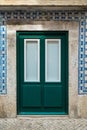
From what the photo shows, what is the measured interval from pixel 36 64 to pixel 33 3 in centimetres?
135

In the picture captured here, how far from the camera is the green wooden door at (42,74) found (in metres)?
8.84

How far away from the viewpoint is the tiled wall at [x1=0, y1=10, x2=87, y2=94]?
8594 mm

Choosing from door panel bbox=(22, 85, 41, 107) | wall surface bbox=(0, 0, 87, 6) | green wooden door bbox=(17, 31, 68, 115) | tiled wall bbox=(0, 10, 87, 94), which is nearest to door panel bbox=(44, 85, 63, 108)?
green wooden door bbox=(17, 31, 68, 115)

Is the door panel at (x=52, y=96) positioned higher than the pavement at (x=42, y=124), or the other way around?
the door panel at (x=52, y=96)

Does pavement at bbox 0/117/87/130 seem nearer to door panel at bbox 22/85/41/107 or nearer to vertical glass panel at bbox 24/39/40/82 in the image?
door panel at bbox 22/85/41/107

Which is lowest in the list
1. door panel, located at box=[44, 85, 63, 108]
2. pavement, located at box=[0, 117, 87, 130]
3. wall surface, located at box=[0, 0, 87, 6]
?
pavement, located at box=[0, 117, 87, 130]

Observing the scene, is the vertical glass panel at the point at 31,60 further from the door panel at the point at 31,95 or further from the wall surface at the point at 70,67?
the wall surface at the point at 70,67

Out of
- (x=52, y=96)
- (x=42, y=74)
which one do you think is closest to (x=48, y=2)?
(x=42, y=74)

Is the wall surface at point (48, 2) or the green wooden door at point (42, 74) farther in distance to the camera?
the green wooden door at point (42, 74)

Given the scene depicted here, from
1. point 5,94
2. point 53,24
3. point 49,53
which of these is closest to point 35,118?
point 5,94

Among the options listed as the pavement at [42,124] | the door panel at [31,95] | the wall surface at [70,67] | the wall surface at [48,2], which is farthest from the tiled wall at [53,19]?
the pavement at [42,124]

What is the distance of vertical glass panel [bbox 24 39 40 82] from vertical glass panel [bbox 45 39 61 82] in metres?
0.23

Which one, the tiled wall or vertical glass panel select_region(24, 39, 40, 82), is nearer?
the tiled wall

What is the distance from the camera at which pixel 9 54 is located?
869cm
